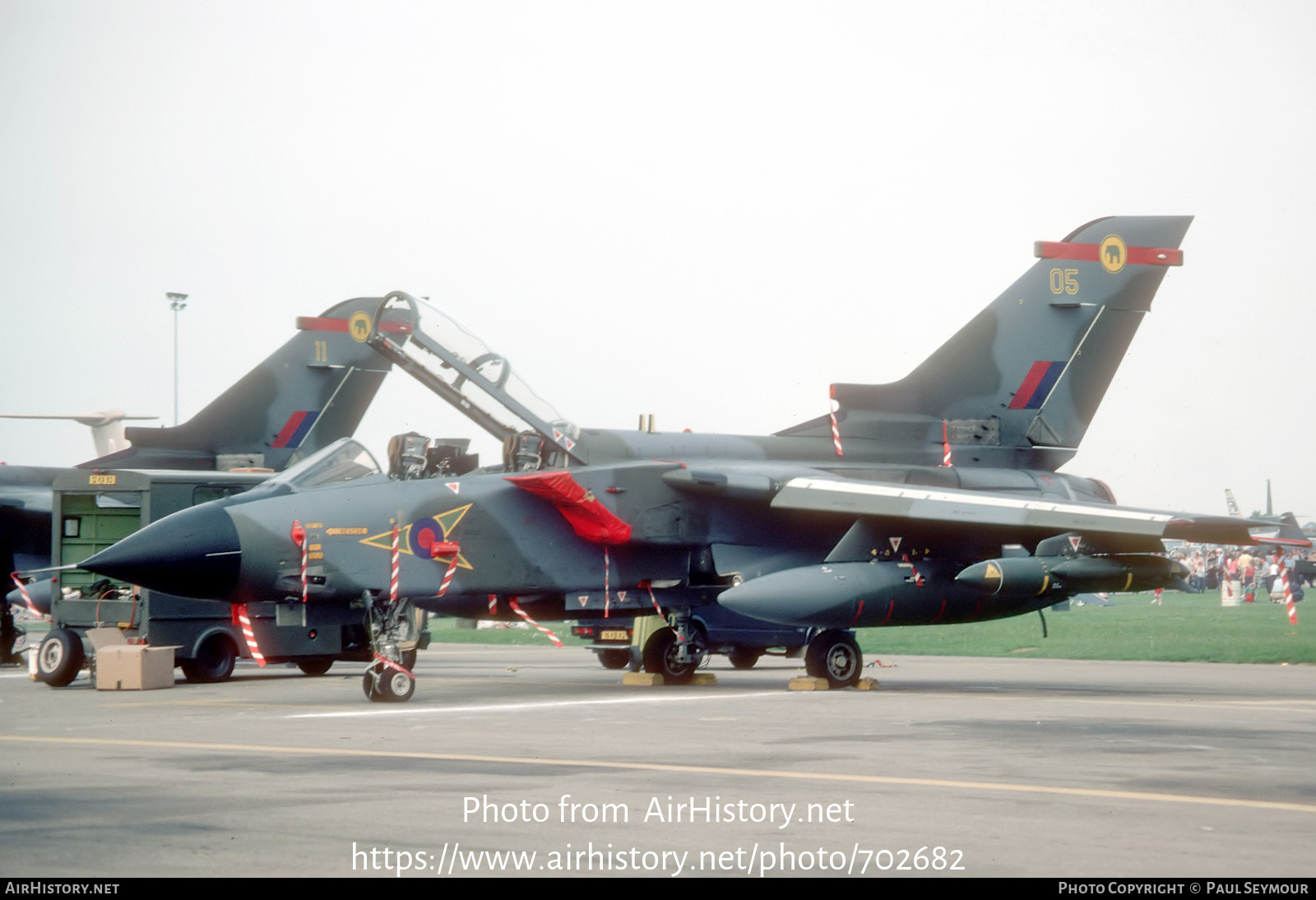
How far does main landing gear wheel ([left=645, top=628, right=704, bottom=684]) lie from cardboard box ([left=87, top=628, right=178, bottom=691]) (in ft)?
17.7

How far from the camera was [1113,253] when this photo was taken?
1755 cm

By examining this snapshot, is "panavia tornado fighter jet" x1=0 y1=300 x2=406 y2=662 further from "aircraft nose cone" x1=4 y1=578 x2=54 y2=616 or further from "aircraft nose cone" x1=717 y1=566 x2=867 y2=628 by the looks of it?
"aircraft nose cone" x1=717 y1=566 x2=867 y2=628

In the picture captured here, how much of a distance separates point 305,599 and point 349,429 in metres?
11.1

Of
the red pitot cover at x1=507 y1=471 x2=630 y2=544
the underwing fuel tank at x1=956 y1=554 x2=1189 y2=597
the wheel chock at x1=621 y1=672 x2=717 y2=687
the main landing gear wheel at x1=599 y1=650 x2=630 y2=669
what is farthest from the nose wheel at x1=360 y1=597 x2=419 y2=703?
the underwing fuel tank at x1=956 y1=554 x2=1189 y2=597

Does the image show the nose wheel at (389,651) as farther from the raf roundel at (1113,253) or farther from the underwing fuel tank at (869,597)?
the raf roundel at (1113,253)

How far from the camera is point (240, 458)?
22922mm

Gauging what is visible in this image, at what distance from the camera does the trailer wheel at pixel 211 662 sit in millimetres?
16938

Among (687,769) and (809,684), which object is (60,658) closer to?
(809,684)

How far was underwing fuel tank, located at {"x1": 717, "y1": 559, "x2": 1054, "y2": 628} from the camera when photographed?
1392cm

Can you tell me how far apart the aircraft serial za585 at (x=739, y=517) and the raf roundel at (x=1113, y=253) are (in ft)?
0.34

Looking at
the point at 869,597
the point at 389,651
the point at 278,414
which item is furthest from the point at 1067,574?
the point at 278,414

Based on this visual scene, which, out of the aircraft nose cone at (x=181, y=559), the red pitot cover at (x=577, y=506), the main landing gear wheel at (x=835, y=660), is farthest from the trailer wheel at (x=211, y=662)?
the main landing gear wheel at (x=835, y=660)
